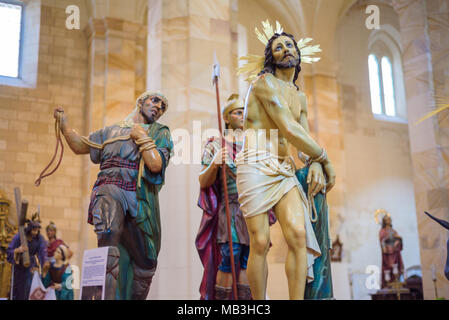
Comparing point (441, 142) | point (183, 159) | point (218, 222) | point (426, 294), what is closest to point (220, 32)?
point (183, 159)

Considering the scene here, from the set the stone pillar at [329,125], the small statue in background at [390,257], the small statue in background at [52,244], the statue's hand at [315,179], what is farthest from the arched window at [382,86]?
the statue's hand at [315,179]

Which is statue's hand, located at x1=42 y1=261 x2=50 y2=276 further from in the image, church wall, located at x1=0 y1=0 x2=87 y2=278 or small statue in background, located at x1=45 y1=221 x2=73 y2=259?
church wall, located at x1=0 y1=0 x2=87 y2=278

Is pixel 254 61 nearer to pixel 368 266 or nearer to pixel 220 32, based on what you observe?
pixel 220 32

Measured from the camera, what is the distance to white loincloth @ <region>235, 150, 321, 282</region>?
3742 millimetres

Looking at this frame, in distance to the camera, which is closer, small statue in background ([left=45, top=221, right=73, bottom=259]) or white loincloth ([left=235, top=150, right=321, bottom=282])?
white loincloth ([left=235, top=150, right=321, bottom=282])

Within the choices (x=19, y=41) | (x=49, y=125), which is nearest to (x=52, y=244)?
(x=49, y=125)

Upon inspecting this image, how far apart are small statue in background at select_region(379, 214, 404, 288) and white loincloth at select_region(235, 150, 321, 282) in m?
10.8

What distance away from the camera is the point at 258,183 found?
3803 millimetres

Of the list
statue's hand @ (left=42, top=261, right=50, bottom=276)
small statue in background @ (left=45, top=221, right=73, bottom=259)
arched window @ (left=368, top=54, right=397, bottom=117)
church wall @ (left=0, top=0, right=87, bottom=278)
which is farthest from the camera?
arched window @ (left=368, top=54, right=397, bottom=117)

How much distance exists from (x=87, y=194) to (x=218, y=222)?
8.03 metres

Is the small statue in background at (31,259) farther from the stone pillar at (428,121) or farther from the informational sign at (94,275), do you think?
the stone pillar at (428,121)

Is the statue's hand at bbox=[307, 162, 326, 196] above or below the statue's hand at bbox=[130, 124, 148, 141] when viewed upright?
below

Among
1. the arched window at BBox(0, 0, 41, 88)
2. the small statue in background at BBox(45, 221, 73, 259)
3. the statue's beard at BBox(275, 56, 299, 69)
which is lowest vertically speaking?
the small statue in background at BBox(45, 221, 73, 259)

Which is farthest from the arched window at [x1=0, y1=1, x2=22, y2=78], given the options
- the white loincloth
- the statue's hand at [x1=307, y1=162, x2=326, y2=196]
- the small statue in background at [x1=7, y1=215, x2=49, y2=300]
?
the statue's hand at [x1=307, y1=162, x2=326, y2=196]
